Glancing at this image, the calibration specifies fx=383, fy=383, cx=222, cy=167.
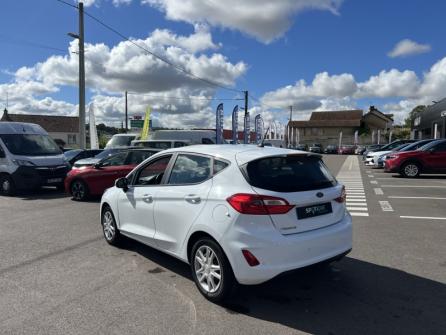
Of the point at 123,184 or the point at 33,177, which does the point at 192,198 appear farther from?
the point at 33,177

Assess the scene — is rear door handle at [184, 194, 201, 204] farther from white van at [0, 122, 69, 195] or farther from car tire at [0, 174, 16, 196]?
car tire at [0, 174, 16, 196]

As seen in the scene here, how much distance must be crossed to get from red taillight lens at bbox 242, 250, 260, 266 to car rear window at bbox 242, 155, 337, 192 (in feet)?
2.11

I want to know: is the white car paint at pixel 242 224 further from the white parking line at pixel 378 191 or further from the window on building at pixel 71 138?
the window on building at pixel 71 138

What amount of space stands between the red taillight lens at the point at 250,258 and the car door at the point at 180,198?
0.73 m

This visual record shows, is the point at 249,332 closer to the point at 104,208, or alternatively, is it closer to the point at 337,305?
the point at 337,305

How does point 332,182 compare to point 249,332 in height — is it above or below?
above

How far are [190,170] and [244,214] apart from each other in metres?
1.11

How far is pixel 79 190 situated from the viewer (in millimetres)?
11000

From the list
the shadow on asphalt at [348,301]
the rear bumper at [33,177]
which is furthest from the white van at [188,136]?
the shadow on asphalt at [348,301]

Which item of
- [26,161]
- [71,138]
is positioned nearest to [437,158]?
[26,161]

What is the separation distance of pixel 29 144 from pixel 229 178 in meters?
11.3

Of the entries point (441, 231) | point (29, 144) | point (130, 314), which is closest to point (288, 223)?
point (130, 314)

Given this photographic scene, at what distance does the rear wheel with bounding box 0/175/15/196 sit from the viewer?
12180mm

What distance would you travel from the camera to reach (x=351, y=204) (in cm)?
1003
